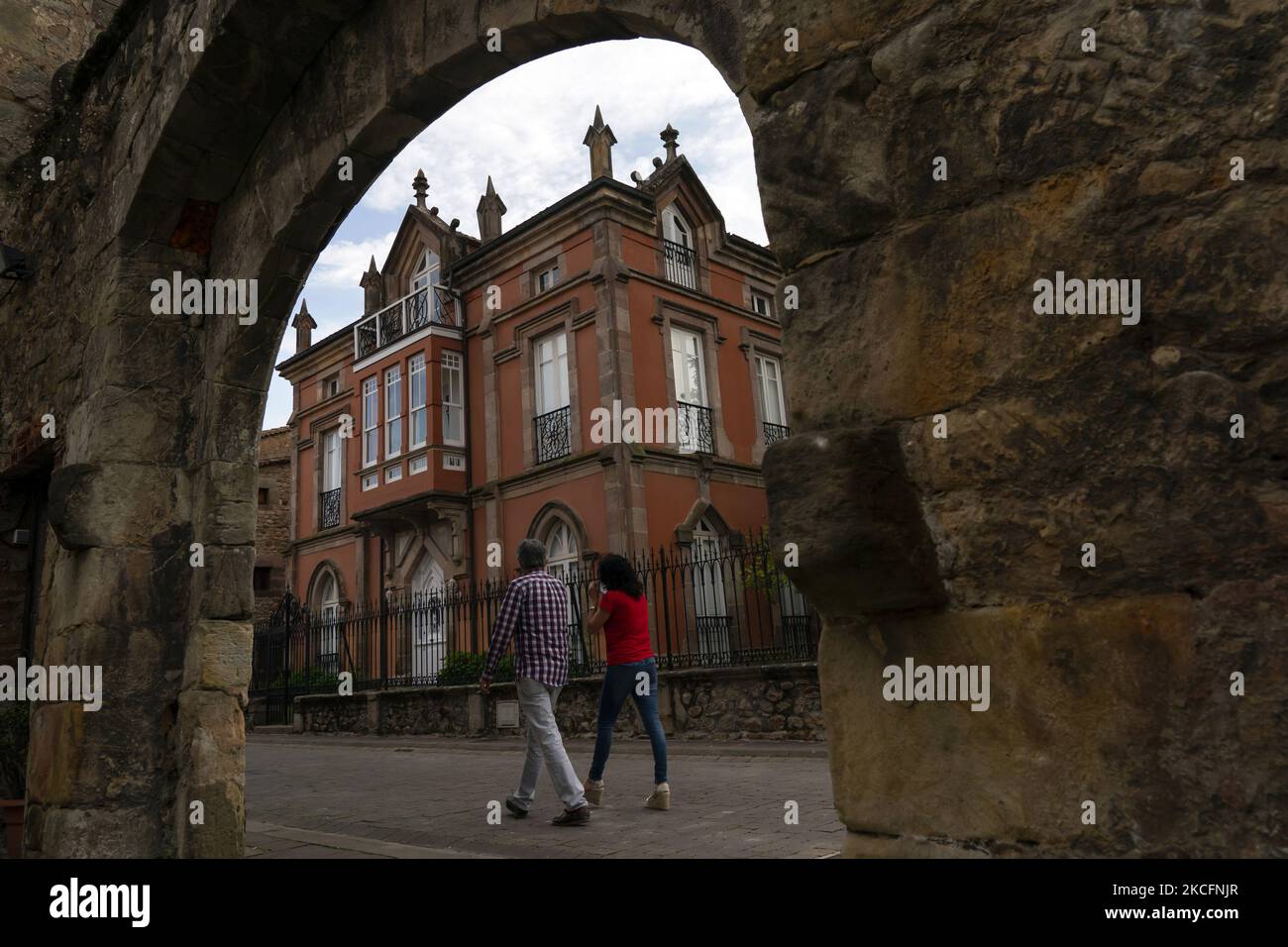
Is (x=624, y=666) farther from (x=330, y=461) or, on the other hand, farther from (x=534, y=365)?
(x=330, y=461)

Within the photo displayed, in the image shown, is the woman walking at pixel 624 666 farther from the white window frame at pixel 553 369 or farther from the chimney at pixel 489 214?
the chimney at pixel 489 214

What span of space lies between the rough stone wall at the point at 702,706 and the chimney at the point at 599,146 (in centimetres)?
1026

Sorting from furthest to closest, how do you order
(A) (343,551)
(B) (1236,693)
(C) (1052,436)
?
(A) (343,551)
(C) (1052,436)
(B) (1236,693)

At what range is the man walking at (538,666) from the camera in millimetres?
5398

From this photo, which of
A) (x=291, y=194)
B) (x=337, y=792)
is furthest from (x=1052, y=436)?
(x=337, y=792)

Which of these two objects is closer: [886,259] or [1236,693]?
[1236,693]

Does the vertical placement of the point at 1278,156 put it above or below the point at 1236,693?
above

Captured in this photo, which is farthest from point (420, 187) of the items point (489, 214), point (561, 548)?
point (561, 548)

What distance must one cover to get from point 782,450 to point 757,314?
19.4 m

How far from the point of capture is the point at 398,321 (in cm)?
2195

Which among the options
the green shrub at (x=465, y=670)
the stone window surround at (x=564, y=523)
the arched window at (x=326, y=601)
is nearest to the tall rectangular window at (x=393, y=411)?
the arched window at (x=326, y=601)

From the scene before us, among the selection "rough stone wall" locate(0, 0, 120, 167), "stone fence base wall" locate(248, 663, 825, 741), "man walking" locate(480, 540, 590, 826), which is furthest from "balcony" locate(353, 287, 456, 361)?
"man walking" locate(480, 540, 590, 826)

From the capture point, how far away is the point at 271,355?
16.5ft

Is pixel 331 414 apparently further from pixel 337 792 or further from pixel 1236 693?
pixel 1236 693
